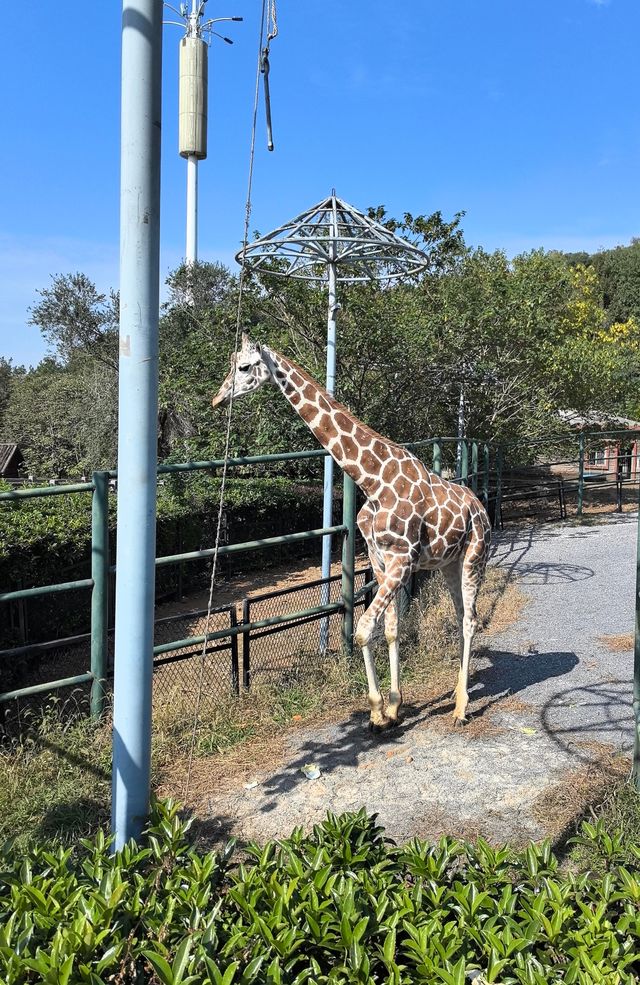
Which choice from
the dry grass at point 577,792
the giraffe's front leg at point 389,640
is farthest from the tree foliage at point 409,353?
Answer: the dry grass at point 577,792

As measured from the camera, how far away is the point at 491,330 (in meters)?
14.5

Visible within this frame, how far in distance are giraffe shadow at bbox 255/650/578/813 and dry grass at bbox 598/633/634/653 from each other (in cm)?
41

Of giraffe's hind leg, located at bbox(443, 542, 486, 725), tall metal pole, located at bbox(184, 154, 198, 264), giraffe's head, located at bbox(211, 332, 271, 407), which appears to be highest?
tall metal pole, located at bbox(184, 154, 198, 264)

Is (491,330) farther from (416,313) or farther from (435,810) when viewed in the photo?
(435,810)

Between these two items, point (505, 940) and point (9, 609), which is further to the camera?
point (9, 609)

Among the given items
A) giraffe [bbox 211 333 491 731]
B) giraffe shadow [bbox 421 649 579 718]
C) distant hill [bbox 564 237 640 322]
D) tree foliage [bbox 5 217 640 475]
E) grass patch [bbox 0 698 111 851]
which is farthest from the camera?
distant hill [bbox 564 237 640 322]

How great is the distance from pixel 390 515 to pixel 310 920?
2.93 meters

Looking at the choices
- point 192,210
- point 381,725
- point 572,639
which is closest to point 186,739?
point 381,725

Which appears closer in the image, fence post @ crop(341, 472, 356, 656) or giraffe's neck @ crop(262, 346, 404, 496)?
giraffe's neck @ crop(262, 346, 404, 496)

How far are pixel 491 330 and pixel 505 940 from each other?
530 inches

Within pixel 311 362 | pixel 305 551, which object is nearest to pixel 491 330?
pixel 311 362

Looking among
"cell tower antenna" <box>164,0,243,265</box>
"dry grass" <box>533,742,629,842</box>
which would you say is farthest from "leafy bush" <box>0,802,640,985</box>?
"cell tower antenna" <box>164,0,243,265</box>

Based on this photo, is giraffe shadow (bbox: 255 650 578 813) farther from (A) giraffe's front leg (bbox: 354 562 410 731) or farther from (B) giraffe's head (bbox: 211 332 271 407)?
(B) giraffe's head (bbox: 211 332 271 407)

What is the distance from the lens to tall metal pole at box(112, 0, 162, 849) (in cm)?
250
